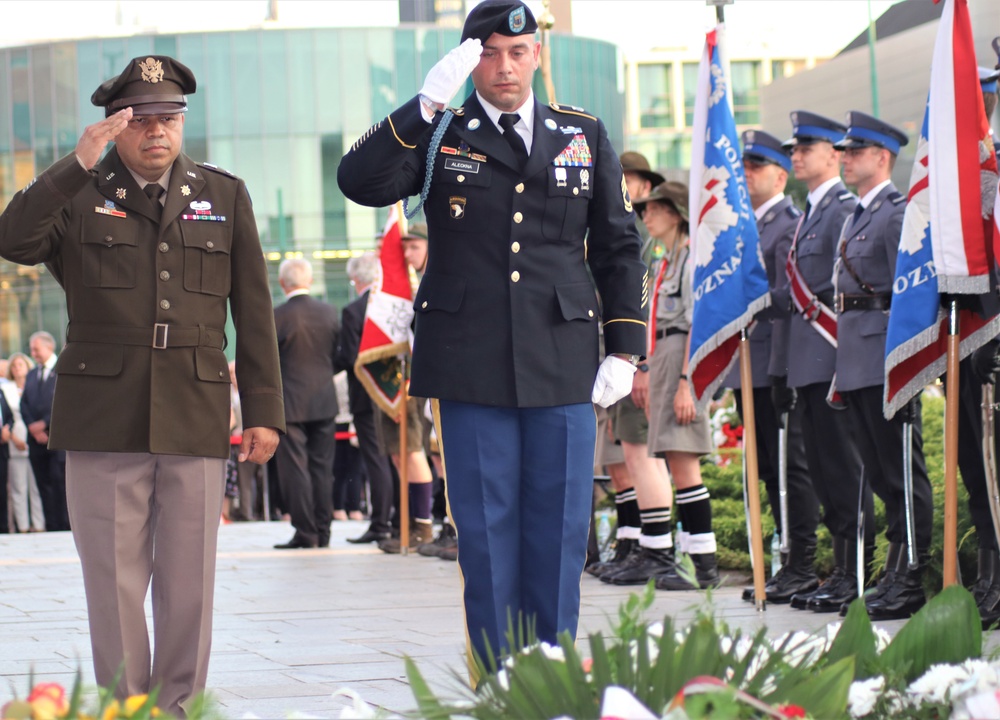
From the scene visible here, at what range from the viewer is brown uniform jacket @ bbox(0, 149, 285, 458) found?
4121mm

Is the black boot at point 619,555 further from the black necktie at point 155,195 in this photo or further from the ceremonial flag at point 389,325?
the black necktie at point 155,195

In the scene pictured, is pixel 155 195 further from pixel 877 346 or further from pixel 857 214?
pixel 857 214

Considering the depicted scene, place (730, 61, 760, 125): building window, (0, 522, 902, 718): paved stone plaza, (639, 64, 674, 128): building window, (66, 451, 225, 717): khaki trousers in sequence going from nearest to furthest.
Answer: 1. (66, 451, 225, 717): khaki trousers
2. (0, 522, 902, 718): paved stone plaza
3. (730, 61, 760, 125): building window
4. (639, 64, 674, 128): building window

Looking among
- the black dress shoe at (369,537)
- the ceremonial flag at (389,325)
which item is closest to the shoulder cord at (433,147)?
the ceremonial flag at (389,325)

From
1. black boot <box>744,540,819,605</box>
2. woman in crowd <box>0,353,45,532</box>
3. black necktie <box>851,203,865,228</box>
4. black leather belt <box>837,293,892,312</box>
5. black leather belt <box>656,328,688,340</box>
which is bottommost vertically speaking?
woman in crowd <box>0,353,45,532</box>

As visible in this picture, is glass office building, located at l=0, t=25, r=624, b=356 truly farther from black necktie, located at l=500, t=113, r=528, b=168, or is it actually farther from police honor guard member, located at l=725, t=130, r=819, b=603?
black necktie, located at l=500, t=113, r=528, b=168

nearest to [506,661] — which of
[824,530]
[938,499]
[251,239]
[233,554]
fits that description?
[251,239]

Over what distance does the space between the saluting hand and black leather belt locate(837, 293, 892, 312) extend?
3801 millimetres

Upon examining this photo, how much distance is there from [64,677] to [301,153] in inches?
A: 1225

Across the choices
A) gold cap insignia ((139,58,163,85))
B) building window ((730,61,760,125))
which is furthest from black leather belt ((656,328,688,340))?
building window ((730,61,760,125))

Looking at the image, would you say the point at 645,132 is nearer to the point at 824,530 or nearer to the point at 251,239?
the point at 824,530

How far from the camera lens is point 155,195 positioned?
4273 millimetres

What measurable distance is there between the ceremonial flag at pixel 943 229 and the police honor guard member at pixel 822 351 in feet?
3.03

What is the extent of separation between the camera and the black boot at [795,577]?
7246 millimetres
